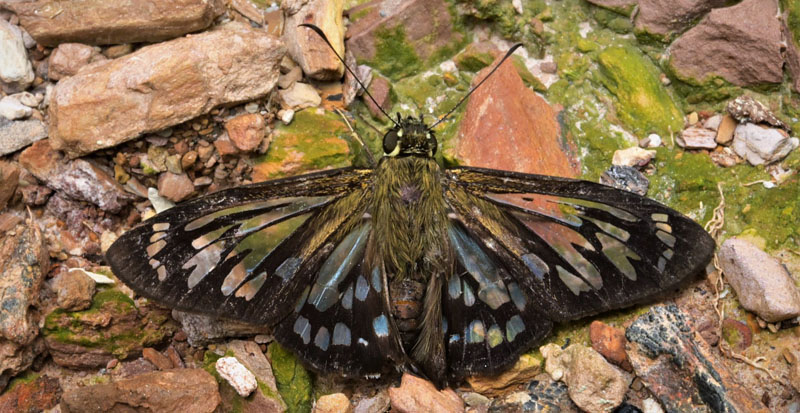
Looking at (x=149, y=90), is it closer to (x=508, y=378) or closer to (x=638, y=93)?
(x=508, y=378)

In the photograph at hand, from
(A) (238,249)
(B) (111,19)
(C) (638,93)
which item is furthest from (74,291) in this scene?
(C) (638,93)

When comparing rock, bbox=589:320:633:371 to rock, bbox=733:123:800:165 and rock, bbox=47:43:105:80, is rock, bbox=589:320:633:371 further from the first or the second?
rock, bbox=47:43:105:80

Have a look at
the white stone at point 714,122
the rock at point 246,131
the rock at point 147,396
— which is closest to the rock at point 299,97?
the rock at point 246,131

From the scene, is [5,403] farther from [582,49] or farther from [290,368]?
[582,49]

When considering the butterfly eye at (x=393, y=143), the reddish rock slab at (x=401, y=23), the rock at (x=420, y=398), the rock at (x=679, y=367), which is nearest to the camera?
the rock at (x=679, y=367)

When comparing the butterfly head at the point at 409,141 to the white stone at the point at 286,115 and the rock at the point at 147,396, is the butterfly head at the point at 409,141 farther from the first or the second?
the rock at the point at 147,396

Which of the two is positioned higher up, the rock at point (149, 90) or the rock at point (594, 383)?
the rock at point (149, 90)
